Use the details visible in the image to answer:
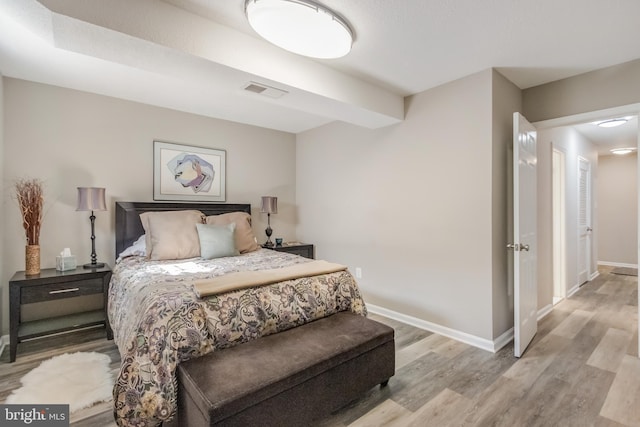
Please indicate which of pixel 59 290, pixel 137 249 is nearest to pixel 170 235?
pixel 137 249

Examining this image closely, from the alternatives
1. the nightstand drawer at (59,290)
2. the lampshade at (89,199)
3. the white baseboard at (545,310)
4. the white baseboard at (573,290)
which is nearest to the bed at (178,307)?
the nightstand drawer at (59,290)

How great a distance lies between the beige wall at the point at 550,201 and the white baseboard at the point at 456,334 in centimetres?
109

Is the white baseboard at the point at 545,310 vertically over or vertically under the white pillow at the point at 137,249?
under

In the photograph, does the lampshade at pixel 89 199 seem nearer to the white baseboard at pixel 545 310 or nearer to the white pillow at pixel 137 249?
the white pillow at pixel 137 249

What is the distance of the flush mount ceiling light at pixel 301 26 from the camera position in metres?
1.70

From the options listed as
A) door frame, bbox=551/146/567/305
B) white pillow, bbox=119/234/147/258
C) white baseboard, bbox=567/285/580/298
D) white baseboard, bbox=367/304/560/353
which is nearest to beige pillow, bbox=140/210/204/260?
white pillow, bbox=119/234/147/258

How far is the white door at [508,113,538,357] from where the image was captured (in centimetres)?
256

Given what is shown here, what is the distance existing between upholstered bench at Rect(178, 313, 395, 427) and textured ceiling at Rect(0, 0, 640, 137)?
5.91ft

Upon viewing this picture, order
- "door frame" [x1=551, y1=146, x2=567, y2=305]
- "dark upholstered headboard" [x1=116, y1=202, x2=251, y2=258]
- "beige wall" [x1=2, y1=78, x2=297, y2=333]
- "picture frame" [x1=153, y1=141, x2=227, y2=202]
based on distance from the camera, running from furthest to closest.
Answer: "door frame" [x1=551, y1=146, x2=567, y2=305] → "picture frame" [x1=153, y1=141, x2=227, y2=202] → "dark upholstered headboard" [x1=116, y1=202, x2=251, y2=258] → "beige wall" [x1=2, y1=78, x2=297, y2=333]

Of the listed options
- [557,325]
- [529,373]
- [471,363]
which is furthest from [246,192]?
[557,325]

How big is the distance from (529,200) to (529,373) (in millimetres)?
1438

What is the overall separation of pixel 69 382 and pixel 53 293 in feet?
2.81

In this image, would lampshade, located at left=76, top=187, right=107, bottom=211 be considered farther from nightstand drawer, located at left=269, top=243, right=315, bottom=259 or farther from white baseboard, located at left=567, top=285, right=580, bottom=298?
white baseboard, located at left=567, top=285, right=580, bottom=298

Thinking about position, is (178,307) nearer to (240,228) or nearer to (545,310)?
(240,228)
